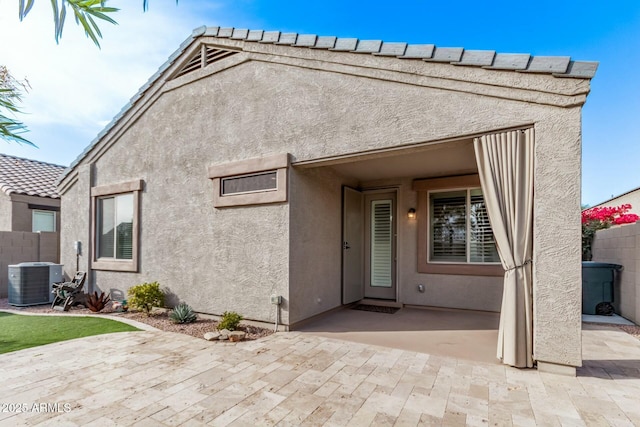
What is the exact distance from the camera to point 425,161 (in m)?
6.30

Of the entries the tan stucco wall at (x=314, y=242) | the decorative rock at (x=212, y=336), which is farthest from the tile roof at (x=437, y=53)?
the decorative rock at (x=212, y=336)

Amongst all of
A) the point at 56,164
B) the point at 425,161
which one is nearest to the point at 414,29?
the point at 425,161

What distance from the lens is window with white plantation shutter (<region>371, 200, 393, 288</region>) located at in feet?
26.5

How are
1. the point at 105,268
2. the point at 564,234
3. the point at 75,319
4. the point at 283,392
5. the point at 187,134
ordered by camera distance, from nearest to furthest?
the point at 283,392 → the point at 564,234 → the point at 75,319 → the point at 187,134 → the point at 105,268

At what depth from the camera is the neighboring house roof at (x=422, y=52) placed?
3.77 metres

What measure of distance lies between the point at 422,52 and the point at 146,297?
289 inches

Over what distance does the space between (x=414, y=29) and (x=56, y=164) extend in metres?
18.8

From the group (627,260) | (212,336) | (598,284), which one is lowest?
(212,336)

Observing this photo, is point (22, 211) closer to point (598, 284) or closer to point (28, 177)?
point (28, 177)

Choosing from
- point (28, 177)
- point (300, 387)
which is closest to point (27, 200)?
point (28, 177)

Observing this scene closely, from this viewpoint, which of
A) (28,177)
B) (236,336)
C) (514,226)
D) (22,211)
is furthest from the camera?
(28,177)

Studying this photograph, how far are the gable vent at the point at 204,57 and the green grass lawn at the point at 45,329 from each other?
5.90 metres

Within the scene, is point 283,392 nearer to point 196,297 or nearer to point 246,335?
point 246,335

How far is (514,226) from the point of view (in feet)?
13.5
